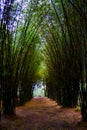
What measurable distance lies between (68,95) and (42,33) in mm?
3801

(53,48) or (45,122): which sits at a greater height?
(53,48)

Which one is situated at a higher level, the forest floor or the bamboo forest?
the bamboo forest

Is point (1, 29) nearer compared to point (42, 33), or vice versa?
point (1, 29)

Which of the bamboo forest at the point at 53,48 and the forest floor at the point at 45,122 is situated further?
the bamboo forest at the point at 53,48

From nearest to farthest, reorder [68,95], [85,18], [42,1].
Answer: [85,18]
[42,1]
[68,95]

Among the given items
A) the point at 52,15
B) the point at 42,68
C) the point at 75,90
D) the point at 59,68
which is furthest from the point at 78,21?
the point at 42,68

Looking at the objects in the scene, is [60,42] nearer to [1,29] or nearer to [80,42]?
[80,42]

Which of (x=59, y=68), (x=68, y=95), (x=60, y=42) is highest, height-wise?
(x=60, y=42)

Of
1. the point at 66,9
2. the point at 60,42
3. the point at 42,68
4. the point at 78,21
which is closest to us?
the point at 78,21

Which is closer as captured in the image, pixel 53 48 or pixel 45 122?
pixel 45 122

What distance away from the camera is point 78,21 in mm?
10641

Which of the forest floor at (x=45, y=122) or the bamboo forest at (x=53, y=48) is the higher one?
the bamboo forest at (x=53, y=48)

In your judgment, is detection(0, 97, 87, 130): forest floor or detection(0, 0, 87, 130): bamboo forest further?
detection(0, 0, 87, 130): bamboo forest

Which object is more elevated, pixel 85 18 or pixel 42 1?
pixel 42 1
